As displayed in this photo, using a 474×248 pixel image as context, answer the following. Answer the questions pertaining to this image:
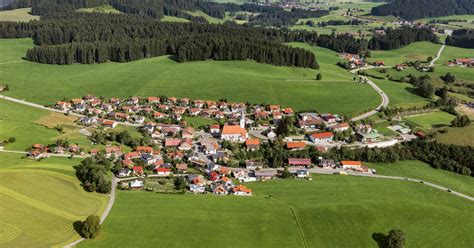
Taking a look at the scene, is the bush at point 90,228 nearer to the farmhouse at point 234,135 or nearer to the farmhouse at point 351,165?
the farmhouse at point 234,135

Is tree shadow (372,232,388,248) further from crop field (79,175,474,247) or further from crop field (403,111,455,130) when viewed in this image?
crop field (403,111,455,130)

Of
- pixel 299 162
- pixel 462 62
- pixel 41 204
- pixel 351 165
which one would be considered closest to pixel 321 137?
pixel 351 165

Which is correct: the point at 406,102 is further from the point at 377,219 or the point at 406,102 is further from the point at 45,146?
the point at 45,146

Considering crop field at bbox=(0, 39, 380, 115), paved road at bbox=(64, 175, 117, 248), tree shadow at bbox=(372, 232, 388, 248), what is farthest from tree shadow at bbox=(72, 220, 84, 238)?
crop field at bbox=(0, 39, 380, 115)

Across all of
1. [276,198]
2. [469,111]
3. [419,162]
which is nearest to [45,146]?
[276,198]

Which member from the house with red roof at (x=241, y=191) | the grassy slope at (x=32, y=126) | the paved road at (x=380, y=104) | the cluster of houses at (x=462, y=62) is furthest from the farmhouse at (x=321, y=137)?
the cluster of houses at (x=462, y=62)

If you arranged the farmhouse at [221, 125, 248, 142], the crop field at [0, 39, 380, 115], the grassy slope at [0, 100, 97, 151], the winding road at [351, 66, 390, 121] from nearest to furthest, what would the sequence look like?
the grassy slope at [0, 100, 97, 151], the farmhouse at [221, 125, 248, 142], the winding road at [351, 66, 390, 121], the crop field at [0, 39, 380, 115]
